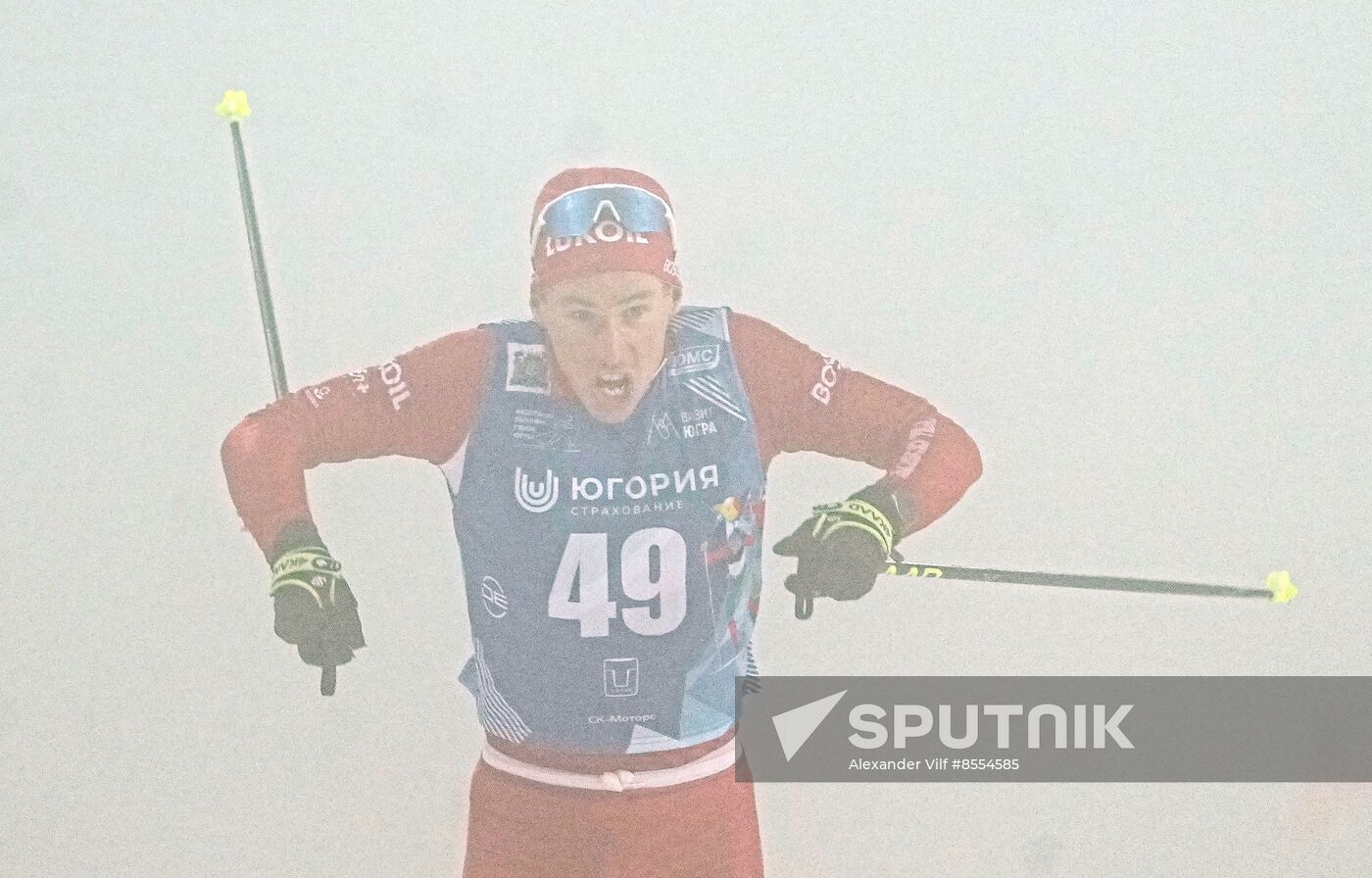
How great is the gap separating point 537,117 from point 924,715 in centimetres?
94

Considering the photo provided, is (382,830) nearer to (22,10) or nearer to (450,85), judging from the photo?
(450,85)

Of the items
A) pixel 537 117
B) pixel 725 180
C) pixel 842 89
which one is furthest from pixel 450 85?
pixel 842 89

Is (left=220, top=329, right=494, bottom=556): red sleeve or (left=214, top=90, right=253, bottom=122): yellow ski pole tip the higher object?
(left=214, top=90, right=253, bottom=122): yellow ski pole tip

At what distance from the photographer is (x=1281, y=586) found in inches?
83.4

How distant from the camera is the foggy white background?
2049mm

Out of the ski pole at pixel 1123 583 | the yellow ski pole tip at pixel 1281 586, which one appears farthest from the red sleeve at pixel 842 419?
the yellow ski pole tip at pixel 1281 586

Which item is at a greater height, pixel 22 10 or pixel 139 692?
pixel 22 10

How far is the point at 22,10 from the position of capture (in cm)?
206

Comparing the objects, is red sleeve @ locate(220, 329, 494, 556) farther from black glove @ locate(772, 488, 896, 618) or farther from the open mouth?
black glove @ locate(772, 488, 896, 618)

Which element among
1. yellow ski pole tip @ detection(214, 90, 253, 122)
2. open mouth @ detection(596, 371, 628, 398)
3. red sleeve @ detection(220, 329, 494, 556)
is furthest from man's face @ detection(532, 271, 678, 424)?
yellow ski pole tip @ detection(214, 90, 253, 122)

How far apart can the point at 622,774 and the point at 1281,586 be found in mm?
916

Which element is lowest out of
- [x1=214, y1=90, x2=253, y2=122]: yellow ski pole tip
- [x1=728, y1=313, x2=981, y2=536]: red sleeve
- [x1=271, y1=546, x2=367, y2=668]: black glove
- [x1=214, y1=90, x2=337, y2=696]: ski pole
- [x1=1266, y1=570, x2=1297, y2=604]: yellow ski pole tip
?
[x1=1266, y1=570, x2=1297, y2=604]: yellow ski pole tip

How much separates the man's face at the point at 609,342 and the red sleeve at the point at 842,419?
122 mm

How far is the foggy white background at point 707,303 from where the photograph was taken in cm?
205
